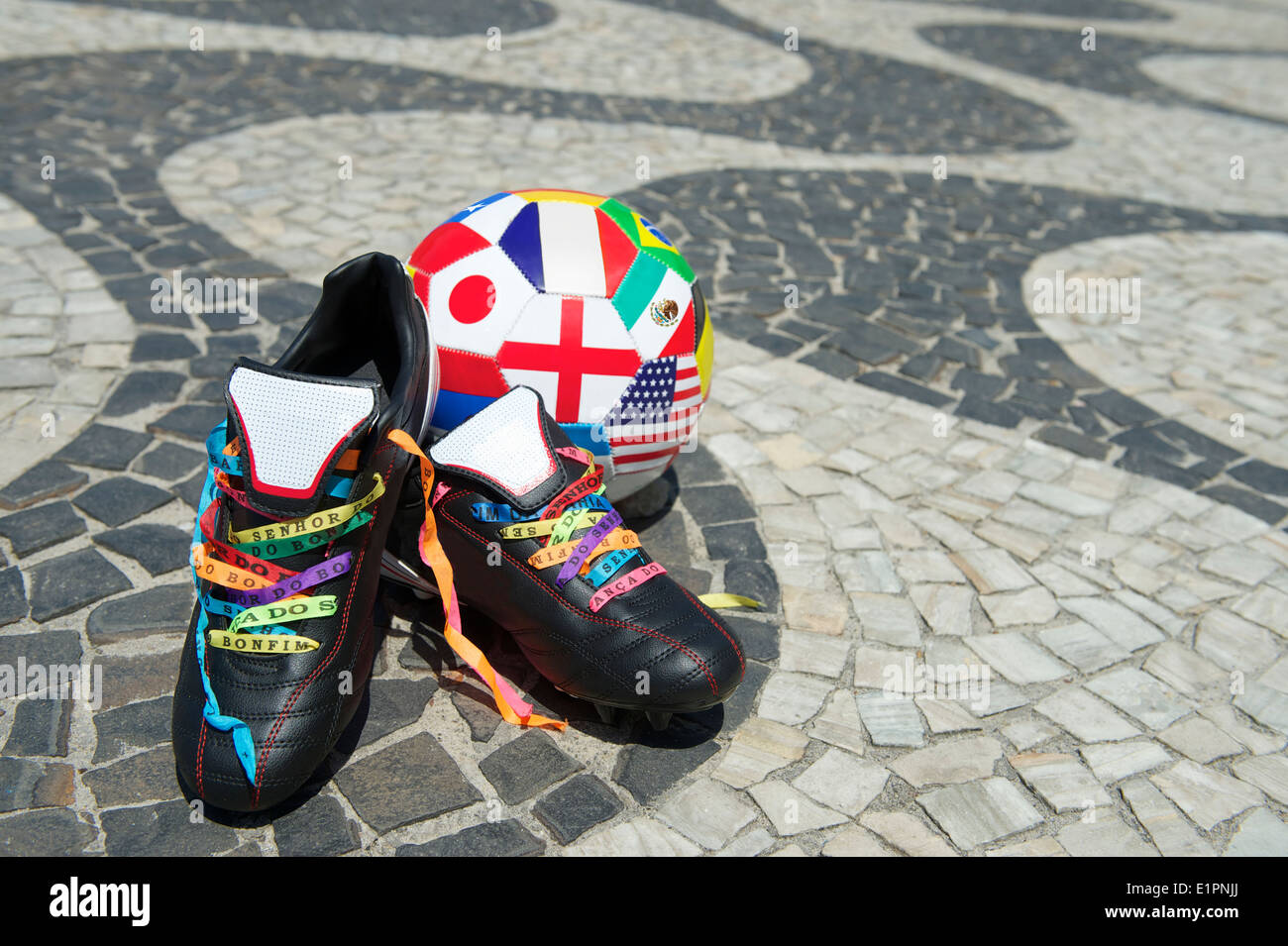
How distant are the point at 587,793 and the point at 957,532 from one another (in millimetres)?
2150

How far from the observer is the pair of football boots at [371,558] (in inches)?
104

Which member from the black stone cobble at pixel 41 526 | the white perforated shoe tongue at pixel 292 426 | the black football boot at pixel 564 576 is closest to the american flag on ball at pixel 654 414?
the black football boot at pixel 564 576

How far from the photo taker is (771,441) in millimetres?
4773

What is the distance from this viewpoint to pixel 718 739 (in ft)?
10.1

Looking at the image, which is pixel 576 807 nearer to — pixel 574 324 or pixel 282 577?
pixel 282 577

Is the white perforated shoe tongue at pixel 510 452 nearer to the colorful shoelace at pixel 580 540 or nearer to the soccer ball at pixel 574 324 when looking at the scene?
the colorful shoelace at pixel 580 540

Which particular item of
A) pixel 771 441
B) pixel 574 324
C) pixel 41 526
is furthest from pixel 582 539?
pixel 41 526

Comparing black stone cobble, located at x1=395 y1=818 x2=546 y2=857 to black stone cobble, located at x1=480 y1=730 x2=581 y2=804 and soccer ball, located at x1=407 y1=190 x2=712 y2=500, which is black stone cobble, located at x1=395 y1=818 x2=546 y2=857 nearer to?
black stone cobble, located at x1=480 y1=730 x2=581 y2=804

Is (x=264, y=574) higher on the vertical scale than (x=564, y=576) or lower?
higher

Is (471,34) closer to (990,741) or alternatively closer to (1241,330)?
(1241,330)

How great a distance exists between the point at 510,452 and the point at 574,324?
60 centimetres

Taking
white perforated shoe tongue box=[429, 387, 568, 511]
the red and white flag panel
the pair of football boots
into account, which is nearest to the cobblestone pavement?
the pair of football boots
